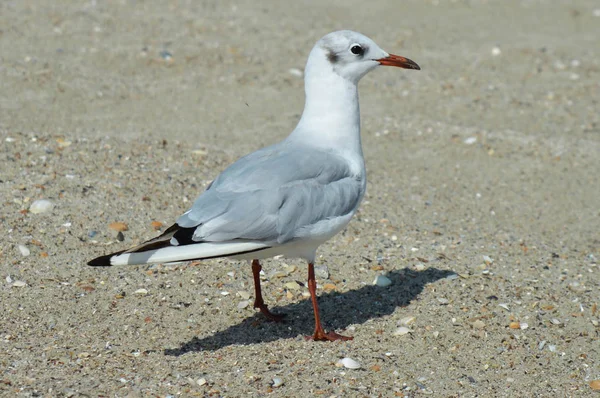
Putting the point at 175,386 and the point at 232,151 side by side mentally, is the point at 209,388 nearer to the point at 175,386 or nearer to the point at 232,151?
the point at 175,386

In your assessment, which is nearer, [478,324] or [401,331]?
[401,331]

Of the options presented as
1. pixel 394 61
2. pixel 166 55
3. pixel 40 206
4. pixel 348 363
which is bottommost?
pixel 348 363

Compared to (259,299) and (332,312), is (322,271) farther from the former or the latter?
(259,299)

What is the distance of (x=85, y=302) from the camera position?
4539 millimetres

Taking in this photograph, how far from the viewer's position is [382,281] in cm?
496

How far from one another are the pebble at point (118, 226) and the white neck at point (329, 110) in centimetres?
146

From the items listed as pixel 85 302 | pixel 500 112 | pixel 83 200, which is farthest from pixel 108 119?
pixel 500 112

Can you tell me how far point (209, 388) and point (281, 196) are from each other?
3.03 ft

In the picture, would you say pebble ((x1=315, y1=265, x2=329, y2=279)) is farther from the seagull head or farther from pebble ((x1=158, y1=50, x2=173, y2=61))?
pebble ((x1=158, y1=50, x2=173, y2=61))

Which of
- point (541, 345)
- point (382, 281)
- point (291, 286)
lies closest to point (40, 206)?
point (291, 286)

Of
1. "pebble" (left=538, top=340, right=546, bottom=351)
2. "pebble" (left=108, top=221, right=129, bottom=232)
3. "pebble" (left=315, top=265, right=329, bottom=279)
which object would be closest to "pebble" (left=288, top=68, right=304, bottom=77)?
"pebble" (left=108, top=221, right=129, bottom=232)

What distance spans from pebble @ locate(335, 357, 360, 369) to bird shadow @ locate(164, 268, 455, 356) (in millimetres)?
459

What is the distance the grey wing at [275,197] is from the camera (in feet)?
12.6

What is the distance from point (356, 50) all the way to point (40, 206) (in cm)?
228
